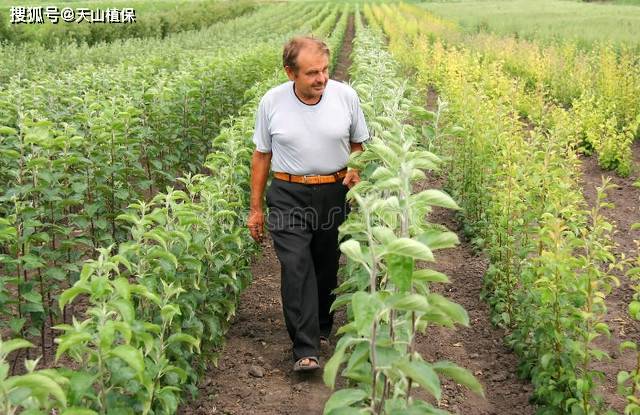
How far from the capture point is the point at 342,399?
8.33 feet

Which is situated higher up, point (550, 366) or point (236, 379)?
point (550, 366)

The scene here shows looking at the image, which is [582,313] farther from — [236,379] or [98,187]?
[98,187]

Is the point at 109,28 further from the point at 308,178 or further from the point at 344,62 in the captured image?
the point at 308,178

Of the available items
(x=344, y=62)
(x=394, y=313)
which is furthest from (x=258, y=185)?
(x=344, y=62)

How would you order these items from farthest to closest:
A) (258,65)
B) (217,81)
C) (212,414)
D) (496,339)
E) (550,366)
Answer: (258,65) < (217,81) < (496,339) < (212,414) < (550,366)

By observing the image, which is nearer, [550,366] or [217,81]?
[550,366]

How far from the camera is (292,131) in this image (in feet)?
14.1

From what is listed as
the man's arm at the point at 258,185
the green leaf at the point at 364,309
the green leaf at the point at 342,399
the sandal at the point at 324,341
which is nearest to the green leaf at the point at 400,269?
the green leaf at the point at 364,309

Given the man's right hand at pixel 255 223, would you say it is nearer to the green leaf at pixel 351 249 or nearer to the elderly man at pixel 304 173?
the elderly man at pixel 304 173

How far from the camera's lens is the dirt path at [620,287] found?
15.4 ft

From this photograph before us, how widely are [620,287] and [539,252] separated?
5.19ft

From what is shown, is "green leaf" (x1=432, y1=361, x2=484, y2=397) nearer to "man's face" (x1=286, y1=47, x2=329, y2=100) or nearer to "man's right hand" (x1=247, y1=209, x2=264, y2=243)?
"man's face" (x1=286, y1=47, x2=329, y2=100)

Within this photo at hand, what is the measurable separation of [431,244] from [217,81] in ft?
27.1

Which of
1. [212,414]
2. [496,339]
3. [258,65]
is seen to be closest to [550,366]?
[496,339]
